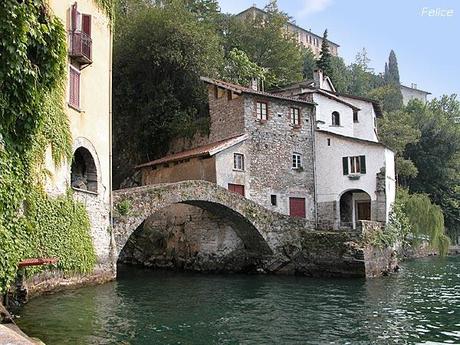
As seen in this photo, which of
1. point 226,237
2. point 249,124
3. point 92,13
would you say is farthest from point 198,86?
point 92,13

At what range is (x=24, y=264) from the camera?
43.1 ft

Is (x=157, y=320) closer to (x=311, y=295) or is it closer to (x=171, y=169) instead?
(x=311, y=295)

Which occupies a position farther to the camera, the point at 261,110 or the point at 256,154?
the point at 261,110

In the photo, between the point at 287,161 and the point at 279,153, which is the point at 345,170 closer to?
the point at 287,161

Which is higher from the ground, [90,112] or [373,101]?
[373,101]

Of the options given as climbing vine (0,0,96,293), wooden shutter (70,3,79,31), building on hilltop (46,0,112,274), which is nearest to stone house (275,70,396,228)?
building on hilltop (46,0,112,274)

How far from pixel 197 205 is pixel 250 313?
1057cm

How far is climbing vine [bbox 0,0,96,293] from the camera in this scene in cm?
1132

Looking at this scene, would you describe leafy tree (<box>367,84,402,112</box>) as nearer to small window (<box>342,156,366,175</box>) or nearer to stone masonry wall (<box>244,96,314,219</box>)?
stone masonry wall (<box>244,96,314,219</box>)

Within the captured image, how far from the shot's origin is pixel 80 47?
18.2 metres

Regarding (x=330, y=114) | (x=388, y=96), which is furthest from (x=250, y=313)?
(x=388, y=96)

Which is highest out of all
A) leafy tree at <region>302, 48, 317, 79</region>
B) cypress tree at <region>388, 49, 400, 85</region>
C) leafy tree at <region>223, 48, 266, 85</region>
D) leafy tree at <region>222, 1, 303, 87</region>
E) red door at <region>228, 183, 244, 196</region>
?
cypress tree at <region>388, 49, 400, 85</region>

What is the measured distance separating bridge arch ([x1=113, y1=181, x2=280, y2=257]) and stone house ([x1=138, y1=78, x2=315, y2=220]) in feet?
11.7

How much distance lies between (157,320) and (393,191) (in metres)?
23.9
